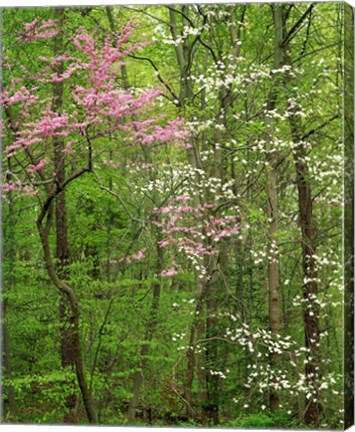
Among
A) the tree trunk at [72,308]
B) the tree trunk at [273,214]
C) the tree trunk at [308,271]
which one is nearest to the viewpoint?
the tree trunk at [308,271]

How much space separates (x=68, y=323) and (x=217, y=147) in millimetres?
1730

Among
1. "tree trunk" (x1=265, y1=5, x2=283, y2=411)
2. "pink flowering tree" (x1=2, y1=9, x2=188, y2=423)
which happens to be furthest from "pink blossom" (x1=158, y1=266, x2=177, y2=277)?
"tree trunk" (x1=265, y1=5, x2=283, y2=411)

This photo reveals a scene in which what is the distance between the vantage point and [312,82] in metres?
5.54

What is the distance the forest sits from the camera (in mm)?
5457

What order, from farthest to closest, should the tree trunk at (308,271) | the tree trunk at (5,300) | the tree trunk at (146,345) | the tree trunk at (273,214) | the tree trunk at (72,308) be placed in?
the tree trunk at (5,300) → the tree trunk at (72,308) → the tree trunk at (146,345) → the tree trunk at (273,214) → the tree trunk at (308,271)

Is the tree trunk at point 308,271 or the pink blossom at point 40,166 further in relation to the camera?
the pink blossom at point 40,166

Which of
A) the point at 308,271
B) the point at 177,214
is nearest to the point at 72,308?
the point at 177,214

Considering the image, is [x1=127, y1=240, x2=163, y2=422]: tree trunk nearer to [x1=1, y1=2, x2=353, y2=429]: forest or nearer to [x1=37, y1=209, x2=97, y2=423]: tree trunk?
[x1=1, y1=2, x2=353, y2=429]: forest

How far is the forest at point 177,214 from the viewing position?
5.46 meters

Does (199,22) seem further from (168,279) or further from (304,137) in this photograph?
(168,279)

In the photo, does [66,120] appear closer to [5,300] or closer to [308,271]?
[5,300]

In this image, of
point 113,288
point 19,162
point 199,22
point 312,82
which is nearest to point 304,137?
point 312,82

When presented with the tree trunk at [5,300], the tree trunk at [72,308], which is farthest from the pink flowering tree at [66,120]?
the tree trunk at [5,300]

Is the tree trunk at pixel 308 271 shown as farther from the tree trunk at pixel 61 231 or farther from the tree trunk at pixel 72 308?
the tree trunk at pixel 61 231
